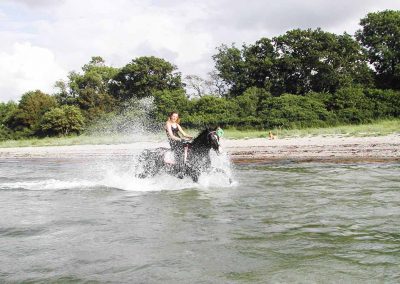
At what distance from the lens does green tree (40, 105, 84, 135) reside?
180ft

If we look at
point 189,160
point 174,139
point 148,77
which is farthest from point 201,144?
point 148,77

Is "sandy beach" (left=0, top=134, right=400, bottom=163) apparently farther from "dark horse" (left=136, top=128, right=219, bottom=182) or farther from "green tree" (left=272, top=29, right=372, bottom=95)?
"green tree" (left=272, top=29, right=372, bottom=95)

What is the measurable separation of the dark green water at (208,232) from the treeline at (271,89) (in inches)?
1099

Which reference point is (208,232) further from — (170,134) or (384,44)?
(384,44)

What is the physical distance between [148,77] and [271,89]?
19333 millimetres

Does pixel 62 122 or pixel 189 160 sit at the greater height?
pixel 62 122

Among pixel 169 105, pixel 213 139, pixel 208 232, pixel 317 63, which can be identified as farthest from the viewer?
pixel 169 105

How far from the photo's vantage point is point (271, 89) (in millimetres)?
51688

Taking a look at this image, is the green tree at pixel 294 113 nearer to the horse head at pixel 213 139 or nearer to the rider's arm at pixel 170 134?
the rider's arm at pixel 170 134

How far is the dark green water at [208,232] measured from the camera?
5168 millimetres

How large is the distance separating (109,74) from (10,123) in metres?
19.5

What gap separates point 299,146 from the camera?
2353cm

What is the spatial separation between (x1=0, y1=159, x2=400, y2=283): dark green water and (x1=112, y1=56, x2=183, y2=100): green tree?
50.6 metres

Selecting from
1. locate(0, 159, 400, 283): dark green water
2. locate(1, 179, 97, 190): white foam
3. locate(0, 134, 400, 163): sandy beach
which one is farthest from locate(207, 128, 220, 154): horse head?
locate(0, 134, 400, 163): sandy beach
